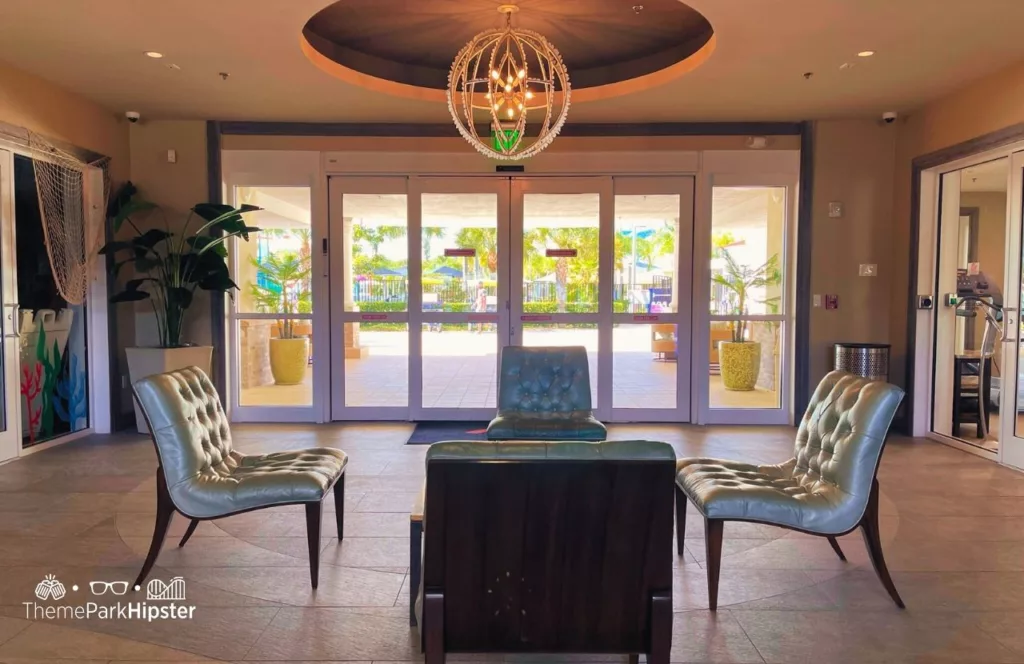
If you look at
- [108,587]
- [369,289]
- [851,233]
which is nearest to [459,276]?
[369,289]

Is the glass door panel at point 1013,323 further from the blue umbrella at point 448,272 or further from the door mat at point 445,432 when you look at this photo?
the blue umbrella at point 448,272

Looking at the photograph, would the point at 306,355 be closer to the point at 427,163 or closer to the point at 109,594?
the point at 427,163

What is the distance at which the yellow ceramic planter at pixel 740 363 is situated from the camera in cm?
641

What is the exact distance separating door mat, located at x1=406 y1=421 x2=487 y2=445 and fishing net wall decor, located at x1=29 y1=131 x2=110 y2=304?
10.1 ft

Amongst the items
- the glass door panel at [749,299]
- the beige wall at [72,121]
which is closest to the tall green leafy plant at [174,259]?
the beige wall at [72,121]

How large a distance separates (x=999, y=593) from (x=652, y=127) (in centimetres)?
466

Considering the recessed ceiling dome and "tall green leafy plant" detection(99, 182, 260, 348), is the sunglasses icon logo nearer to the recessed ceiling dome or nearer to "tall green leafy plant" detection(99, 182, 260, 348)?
"tall green leafy plant" detection(99, 182, 260, 348)

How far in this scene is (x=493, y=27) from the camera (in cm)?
457

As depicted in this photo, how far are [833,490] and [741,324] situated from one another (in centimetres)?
391

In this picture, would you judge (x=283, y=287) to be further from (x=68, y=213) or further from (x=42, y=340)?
(x=42, y=340)

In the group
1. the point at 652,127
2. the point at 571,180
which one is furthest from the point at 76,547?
the point at 652,127

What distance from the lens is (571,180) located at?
625 cm

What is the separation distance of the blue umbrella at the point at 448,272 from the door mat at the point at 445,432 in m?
1.46

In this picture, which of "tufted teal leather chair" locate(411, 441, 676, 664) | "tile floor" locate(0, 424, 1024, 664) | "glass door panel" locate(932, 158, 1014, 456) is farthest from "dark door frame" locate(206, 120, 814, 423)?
"tufted teal leather chair" locate(411, 441, 676, 664)
